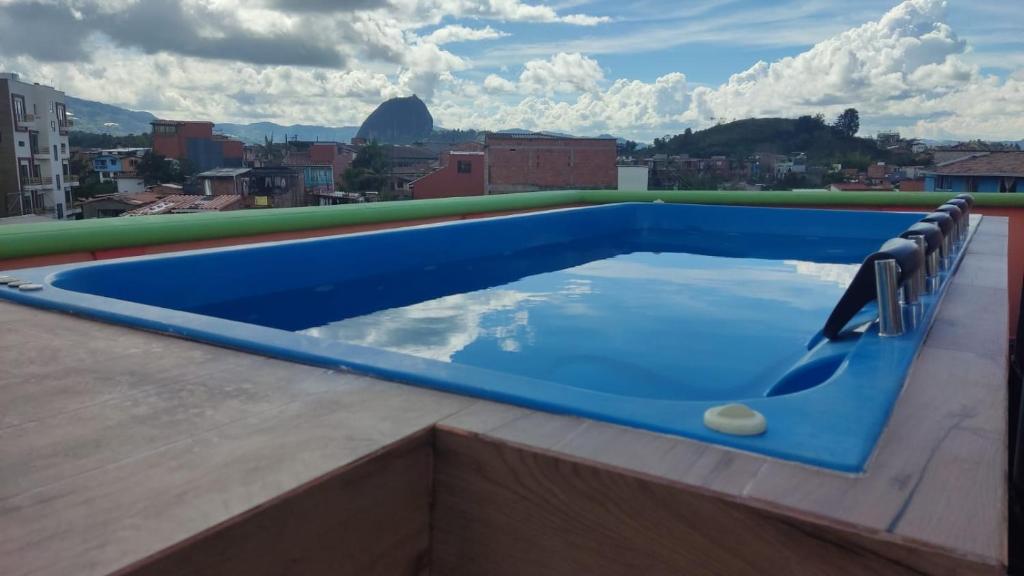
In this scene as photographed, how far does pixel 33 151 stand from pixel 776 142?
109 ft

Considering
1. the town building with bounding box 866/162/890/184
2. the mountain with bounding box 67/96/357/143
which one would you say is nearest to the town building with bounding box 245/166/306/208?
the town building with bounding box 866/162/890/184

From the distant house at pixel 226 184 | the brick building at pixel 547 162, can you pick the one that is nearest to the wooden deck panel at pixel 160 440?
the brick building at pixel 547 162

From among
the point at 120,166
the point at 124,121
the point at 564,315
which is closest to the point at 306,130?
the point at 124,121

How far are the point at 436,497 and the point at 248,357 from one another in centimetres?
56

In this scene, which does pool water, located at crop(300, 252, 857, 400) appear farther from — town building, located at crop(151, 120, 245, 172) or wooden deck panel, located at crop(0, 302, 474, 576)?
town building, located at crop(151, 120, 245, 172)

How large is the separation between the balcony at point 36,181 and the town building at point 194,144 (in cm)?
1865

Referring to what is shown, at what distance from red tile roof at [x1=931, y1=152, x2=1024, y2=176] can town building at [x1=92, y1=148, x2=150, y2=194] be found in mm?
41269

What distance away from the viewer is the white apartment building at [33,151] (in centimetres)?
3016

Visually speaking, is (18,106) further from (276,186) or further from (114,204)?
(276,186)

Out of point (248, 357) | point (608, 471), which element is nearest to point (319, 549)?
point (608, 471)

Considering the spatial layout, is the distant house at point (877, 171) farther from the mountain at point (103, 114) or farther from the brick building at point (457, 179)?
the mountain at point (103, 114)

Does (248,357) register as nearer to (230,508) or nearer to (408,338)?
(230,508)

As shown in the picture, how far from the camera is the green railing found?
295 centimetres

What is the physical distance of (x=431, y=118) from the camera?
12544cm
